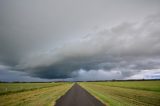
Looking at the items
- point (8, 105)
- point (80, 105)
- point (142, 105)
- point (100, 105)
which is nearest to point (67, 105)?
point (80, 105)

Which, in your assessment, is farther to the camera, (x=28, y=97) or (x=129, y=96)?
(x=129, y=96)

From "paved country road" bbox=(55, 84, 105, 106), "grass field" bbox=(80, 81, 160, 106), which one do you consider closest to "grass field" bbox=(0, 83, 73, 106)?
"paved country road" bbox=(55, 84, 105, 106)

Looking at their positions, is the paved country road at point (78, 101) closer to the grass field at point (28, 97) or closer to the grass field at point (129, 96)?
the grass field at point (28, 97)

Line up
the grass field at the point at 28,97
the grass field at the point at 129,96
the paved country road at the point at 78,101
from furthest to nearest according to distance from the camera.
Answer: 1. the grass field at the point at 129,96
2. the grass field at the point at 28,97
3. the paved country road at the point at 78,101

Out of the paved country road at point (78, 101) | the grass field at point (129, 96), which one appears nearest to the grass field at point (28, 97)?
the paved country road at point (78, 101)

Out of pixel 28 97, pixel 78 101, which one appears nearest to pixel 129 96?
pixel 78 101

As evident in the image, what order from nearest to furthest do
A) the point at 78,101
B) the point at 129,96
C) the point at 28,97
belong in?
the point at 78,101 < the point at 28,97 < the point at 129,96

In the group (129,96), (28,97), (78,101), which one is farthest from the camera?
(129,96)

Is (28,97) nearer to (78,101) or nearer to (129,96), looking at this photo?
(78,101)

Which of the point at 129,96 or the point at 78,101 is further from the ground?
the point at 129,96

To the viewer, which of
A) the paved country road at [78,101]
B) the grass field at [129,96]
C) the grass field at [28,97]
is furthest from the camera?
the grass field at [129,96]

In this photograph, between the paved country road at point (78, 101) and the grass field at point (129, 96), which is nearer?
the paved country road at point (78, 101)

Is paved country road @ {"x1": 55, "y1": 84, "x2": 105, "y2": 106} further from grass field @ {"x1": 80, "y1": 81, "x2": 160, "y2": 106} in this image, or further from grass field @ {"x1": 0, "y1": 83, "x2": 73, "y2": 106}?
grass field @ {"x1": 80, "y1": 81, "x2": 160, "y2": 106}

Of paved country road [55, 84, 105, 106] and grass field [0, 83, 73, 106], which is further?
grass field [0, 83, 73, 106]
